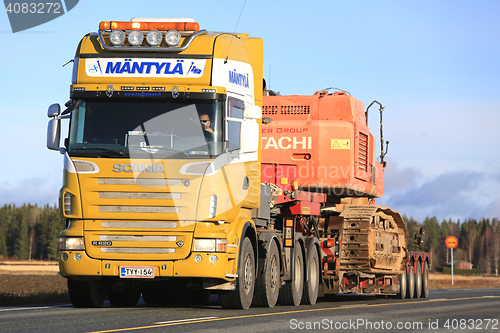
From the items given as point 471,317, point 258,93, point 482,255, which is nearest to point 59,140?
point 258,93

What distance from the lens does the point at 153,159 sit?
12.0m

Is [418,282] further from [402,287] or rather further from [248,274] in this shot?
[248,274]

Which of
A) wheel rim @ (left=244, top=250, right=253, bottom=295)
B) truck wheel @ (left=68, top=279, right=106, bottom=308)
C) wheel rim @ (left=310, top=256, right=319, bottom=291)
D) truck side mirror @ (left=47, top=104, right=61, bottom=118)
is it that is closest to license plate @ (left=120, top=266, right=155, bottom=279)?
truck wheel @ (left=68, top=279, right=106, bottom=308)

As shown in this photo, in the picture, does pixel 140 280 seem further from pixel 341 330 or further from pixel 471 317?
pixel 471 317

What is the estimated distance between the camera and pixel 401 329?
1027cm

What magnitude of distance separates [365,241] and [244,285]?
6406mm

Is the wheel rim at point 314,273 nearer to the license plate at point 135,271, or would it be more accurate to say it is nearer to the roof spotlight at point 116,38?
the license plate at point 135,271

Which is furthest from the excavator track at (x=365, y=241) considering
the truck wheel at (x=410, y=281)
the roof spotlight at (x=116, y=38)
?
the roof spotlight at (x=116, y=38)

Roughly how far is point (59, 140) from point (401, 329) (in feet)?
20.1

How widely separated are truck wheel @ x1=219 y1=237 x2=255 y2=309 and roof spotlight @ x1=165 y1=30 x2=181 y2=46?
11.7ft

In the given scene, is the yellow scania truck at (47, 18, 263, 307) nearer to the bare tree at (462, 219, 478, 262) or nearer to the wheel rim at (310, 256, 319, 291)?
the wheel rim at (310, 256, 319, 291)

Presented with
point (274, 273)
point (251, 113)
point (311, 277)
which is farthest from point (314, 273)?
point (251, 113)

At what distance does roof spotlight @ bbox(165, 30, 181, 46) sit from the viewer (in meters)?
12.7

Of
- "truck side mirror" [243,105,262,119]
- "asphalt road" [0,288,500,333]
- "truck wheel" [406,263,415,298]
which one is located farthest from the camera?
"truck wheel" [406,263,415,298]
